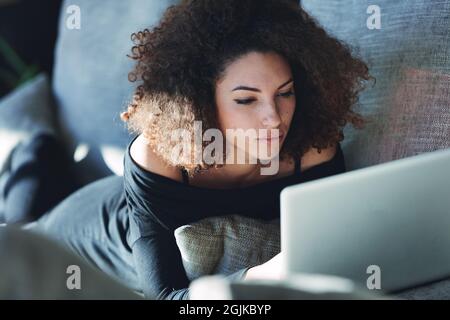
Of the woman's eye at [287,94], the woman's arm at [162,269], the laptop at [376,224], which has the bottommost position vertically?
the woman's arm at [162,269]

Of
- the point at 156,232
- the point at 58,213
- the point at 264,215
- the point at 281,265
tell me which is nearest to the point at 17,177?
the point at 58,213

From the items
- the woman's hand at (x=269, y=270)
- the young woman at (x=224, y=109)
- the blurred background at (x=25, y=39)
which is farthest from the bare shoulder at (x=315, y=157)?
the blurred background at (x=25, y=39)

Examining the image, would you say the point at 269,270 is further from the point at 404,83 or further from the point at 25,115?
the point at 25,115

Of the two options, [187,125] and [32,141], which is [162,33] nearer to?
[187,125]

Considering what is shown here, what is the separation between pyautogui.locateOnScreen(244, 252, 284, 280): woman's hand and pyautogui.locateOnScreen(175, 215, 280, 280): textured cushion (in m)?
0.06

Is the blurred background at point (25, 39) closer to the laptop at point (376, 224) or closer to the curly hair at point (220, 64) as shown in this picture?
the curly hair at point (220, 64)

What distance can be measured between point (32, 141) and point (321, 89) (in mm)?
633

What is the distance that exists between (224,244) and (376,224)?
0.26m

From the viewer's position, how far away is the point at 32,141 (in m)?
1.59

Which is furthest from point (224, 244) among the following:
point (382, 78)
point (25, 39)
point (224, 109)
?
point (25, 39)

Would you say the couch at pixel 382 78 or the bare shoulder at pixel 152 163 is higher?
the couch at pixel 382 78

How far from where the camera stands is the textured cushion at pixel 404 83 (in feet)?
4.19

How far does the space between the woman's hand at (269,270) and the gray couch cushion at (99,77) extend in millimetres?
331

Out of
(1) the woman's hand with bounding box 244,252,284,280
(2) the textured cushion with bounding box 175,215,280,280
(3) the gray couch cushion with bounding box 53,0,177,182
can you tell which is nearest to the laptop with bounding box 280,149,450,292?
(1) the woman's hand with bounding box 244,252,284,280
